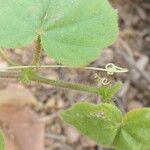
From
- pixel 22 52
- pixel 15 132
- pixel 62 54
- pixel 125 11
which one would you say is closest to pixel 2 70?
pixel 62 54

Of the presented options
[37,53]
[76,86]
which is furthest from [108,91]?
[37,53]

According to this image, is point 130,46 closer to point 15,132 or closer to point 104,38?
point 15,132

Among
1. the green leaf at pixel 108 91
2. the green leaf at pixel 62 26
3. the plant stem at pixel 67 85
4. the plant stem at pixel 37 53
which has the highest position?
the green leaf at pixel 62 26

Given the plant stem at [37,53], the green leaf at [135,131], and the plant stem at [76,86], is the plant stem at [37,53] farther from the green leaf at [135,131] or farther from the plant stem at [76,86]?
the green leaf at [135,131]

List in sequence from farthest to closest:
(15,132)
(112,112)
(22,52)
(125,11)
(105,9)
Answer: (125,11) → (22,52) → (15,132) → (105,9) → (112,112)

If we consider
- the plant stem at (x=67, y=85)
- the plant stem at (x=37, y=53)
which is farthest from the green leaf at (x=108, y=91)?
the plant stem at (x=37, y=53)

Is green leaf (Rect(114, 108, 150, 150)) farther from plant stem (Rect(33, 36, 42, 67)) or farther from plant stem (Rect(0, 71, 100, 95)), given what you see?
plant stem (Rect(33, 36, 42, 67))
